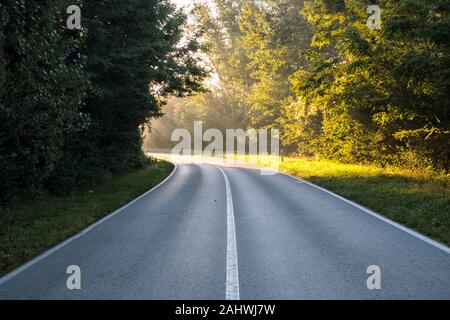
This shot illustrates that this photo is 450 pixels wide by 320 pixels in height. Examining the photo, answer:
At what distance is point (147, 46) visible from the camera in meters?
17.2

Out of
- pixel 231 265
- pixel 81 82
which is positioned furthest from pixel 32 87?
pixel 231 265

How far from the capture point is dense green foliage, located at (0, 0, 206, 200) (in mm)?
8500

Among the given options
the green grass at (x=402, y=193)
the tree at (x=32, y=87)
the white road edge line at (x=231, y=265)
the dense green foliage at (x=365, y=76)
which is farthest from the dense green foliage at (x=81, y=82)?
the green grass at (x=402, y=193)

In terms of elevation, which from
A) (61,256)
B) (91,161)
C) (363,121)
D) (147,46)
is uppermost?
(147,46)

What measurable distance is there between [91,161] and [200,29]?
11478mm

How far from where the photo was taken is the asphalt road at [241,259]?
5.55 metres

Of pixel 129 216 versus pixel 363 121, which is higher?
pixel 363 121

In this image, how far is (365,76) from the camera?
60.7 feet

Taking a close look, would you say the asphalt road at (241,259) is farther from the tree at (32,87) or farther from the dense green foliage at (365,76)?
the dense green foliage at (365,76)

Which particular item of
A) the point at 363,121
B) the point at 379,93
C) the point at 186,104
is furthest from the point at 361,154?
the point at 186,104

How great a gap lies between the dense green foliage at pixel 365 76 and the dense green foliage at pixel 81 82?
7.14 m

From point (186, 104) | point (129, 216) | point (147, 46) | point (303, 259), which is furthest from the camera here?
point (186, 104)

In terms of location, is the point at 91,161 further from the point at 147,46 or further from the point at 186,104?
the point at 186,104

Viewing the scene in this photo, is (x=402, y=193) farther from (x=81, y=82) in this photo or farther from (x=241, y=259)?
(x=81, y=82)
